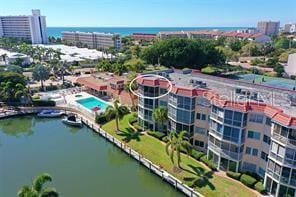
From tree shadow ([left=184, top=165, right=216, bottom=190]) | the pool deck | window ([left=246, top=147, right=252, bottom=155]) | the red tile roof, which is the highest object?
the red tile roof

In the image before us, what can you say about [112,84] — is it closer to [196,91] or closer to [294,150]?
[196,91]

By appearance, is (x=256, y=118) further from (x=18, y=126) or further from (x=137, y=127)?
(x=18, y=126)

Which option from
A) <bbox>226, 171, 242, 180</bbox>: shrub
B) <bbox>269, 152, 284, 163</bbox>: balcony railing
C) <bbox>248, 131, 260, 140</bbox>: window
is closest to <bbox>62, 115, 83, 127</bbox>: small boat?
<bbox>226, 171, 242, 180</bbox>: shrub

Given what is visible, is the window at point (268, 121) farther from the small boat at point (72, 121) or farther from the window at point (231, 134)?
the small boat at point (72, 121)

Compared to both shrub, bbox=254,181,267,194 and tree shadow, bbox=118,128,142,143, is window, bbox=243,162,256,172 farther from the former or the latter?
tree shadow, bbox=118,128,142,143

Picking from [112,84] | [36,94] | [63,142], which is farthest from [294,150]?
[36,94]

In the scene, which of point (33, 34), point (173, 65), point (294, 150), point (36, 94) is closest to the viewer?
point (294, 150)

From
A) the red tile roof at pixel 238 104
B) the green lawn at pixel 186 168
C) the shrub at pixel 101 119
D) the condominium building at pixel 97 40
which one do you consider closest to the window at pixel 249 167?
the green lawn at pixel 186 168

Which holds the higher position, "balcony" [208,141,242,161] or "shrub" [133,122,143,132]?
"balcony" [208,141,242,161]
